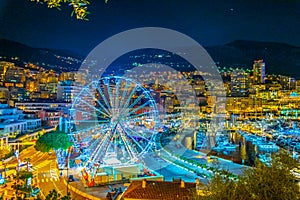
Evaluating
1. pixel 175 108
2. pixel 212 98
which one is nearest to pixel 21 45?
pixel 175 108

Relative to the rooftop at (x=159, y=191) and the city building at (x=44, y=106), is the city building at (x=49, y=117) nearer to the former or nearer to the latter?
the city building at (x=44, y=106)

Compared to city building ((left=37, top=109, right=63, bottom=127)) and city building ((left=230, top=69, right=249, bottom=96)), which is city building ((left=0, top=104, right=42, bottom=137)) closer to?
city building ((left=37, top=109, right=63, bottom=127))

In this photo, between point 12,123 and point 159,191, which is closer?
point 159,191

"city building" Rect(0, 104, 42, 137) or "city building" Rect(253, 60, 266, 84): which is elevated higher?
"city building" Rect(253, 60, 266, 84)

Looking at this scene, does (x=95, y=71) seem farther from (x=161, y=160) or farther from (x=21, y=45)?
(x=161, y=160)

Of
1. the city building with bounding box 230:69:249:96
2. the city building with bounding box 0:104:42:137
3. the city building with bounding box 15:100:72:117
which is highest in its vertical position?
the city building with bounding box 230:69:249:96

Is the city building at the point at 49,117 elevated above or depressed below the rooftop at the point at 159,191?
above

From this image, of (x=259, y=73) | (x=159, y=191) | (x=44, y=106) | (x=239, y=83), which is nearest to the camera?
(x=159, y=191)

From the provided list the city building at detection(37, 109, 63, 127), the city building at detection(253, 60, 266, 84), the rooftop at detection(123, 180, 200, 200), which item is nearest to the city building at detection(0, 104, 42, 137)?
the city building at detection(37, 109, 63, 127)

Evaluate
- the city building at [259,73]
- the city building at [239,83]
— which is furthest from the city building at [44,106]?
the city building at [259,73]

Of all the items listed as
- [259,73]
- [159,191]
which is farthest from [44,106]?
[259,73]

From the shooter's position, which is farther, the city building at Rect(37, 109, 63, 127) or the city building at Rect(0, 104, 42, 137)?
the city building at Rect(37, 109, 63, 127)

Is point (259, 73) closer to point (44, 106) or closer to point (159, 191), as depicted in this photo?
point (44, 106)
